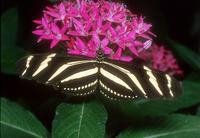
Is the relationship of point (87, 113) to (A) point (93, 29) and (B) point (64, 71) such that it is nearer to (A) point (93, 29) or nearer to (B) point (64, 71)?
(B) point (64, 71)

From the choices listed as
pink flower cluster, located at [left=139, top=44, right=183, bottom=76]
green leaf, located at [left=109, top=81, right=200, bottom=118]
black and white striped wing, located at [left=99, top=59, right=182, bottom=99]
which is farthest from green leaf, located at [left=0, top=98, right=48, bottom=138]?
pink flower cluster, located at [left=139, top=44, right=183, bottom=76]

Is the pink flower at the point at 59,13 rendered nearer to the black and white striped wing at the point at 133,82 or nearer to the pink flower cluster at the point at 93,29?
the pink flower cluster at the point at 93,29

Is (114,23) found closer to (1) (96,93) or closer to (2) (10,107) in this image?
(1) (96,93)

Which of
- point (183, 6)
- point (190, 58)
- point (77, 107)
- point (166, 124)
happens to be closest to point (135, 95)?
point (77, 107)

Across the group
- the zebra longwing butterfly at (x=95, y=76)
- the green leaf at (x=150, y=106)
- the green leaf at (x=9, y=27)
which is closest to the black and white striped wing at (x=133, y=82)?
the zebra longwing butterfly at (x=95, y=76)

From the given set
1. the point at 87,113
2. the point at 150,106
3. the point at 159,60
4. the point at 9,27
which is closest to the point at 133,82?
the point at 87,113

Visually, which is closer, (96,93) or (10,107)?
(96,93)
